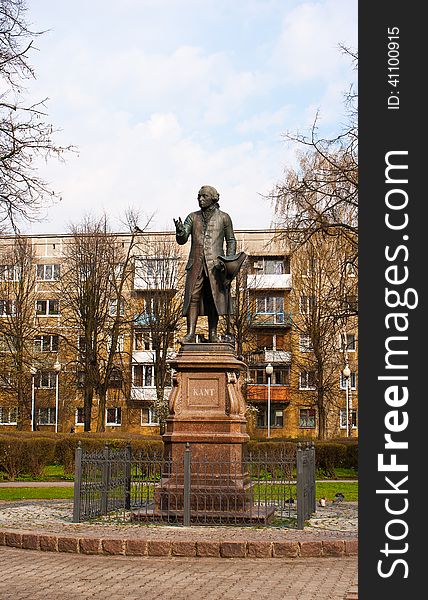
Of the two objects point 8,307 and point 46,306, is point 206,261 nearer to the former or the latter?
point 8,307

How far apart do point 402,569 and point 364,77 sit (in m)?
1.62

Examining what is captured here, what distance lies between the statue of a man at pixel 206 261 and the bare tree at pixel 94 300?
3011 centimetres

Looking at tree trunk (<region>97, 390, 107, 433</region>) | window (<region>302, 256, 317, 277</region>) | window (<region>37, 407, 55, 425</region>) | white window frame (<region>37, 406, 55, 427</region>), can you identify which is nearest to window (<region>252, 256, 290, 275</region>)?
window (<region>302, 256, 317, 277</region>)

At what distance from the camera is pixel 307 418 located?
63.2 metres

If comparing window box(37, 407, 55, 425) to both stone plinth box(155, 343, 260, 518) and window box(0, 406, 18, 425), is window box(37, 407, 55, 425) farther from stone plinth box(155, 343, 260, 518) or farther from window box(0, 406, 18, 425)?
stone plinth box(155, 343, 260, 518)

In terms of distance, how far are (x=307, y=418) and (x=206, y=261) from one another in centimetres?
4882

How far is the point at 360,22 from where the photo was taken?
3.12 metres

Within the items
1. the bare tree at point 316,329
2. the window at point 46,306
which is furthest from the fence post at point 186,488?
the window at point 46,306

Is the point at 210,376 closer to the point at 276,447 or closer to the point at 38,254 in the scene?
the point at 276,447

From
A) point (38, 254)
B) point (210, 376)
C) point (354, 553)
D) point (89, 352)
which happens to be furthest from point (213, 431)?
point (38, 254)

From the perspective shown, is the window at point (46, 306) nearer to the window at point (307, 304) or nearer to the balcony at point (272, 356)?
the balcony at point (272, 356)

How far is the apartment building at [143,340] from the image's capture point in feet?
160

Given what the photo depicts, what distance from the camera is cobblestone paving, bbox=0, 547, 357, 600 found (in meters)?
9.09

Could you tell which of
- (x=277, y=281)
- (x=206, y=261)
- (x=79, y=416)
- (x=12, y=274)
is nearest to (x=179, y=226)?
(x=206, y=261)
